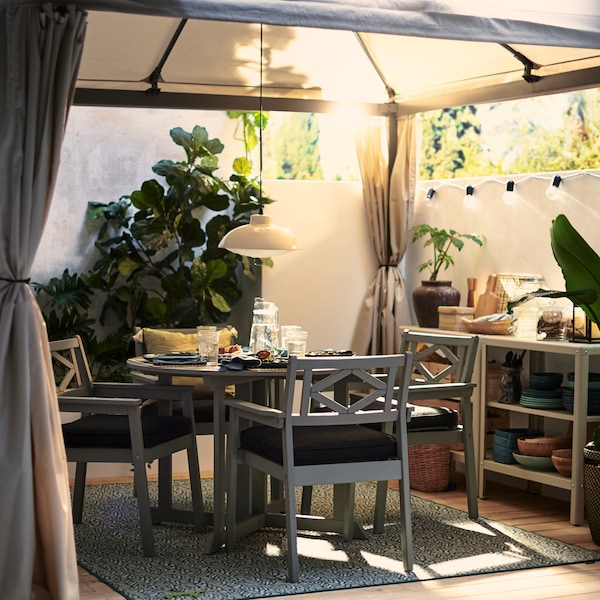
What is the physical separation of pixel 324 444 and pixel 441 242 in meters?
2.71

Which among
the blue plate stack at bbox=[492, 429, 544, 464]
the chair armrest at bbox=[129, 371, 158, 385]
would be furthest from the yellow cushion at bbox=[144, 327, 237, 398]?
the blue plate stack at bbox=[492, 429, 544, 464]

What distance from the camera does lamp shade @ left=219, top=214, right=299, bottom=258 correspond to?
188 inches

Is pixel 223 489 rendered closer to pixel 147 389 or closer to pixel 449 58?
pixel 147 389

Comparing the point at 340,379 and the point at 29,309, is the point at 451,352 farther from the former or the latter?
the point at 29,309

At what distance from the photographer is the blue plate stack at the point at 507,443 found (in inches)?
225

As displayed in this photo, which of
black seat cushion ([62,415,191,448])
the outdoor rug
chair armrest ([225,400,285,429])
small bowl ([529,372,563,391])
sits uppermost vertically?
chair armrest ([225,400,285,429])

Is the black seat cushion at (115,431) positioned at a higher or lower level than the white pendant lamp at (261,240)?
lower

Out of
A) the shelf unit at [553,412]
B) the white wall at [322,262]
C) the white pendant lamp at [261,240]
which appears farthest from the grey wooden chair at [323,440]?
the white wall at [322,262]

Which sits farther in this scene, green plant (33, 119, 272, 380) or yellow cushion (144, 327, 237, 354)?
green plant (33, 119, 272, 380)

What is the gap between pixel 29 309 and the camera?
364cm

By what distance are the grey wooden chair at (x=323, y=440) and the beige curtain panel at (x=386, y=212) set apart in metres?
2.73

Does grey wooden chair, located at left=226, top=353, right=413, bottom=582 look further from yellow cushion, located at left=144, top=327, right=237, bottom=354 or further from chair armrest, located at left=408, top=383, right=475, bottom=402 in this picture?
yellow cushion, located at left=144, top=327, right=237, bottom=354

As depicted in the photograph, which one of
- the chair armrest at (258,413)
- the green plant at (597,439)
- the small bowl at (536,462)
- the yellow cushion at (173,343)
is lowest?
the small bowl at (536,462)

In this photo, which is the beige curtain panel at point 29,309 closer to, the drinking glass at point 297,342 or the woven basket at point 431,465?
the drinking glass at point 297,342
